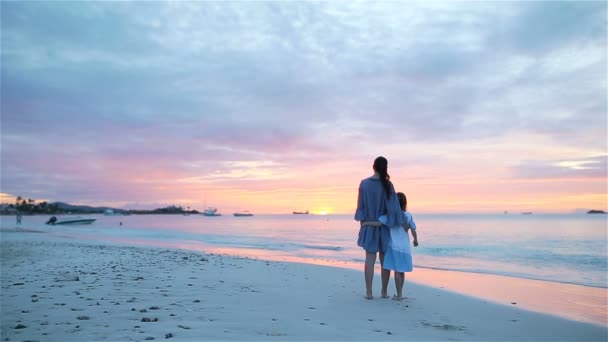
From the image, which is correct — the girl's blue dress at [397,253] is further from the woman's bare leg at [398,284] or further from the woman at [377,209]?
the woman's bare leg at [398,284]

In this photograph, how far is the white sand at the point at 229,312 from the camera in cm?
408

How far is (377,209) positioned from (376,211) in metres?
0.04

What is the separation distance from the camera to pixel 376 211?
20.6 feet

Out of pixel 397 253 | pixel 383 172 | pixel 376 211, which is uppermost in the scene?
pixel 383 172

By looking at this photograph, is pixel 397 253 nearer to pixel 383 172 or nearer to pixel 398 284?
pixel 398 284

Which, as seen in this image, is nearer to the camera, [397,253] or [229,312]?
[229,312]

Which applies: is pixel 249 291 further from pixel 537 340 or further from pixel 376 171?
pixel 537 340

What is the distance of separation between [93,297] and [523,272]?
45.0ft

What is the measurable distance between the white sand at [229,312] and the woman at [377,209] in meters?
0.90

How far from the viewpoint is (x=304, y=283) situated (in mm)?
8555

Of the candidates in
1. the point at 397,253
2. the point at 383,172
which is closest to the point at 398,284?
the point at 397,253

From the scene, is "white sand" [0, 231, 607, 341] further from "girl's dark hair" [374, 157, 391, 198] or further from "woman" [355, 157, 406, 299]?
"girl's dark hair" [374, 157, 391, 198]

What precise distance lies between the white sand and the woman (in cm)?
90

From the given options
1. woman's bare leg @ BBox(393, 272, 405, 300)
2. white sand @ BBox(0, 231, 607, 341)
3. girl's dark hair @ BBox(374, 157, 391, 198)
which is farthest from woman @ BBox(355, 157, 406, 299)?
white sand @ BBox(0, 231, 607, 341)
